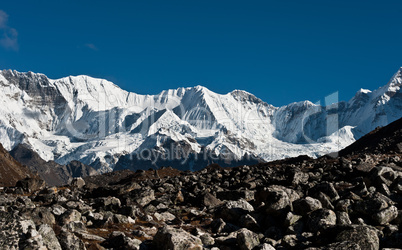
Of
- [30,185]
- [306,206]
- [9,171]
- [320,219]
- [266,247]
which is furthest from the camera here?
[9,171]

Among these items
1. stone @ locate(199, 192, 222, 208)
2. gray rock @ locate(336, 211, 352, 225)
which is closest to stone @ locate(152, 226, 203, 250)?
gray rock @ locate(336, 211, 352, 225)

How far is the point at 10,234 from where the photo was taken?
39.2 feet

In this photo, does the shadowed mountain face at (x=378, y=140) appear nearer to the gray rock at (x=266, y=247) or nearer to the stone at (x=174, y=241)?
the gray rock at (x=266, y=247)

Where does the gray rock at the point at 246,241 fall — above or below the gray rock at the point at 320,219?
below

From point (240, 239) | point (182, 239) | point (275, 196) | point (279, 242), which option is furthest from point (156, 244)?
point (275, 196)

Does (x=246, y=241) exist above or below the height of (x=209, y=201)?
below

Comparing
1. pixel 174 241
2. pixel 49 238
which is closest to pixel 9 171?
pixel 49 238

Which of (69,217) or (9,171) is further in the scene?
(9,171)

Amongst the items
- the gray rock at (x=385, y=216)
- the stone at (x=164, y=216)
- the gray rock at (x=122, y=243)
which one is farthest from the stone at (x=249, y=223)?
the gray rock at (x=122, y=243)

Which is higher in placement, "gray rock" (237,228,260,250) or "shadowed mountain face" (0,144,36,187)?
"shadowed mountain face" (0,144,36,187)

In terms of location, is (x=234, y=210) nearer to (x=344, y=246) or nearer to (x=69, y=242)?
(x=344, y=246)

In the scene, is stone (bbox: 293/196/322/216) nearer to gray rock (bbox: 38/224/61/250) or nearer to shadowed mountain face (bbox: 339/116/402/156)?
gray rock (bbox: 38/224/61/250)

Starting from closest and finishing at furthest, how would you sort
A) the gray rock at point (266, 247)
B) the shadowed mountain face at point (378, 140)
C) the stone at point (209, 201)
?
the gray rock at point (266, 247) < the stone at point (209, 201) < the shadowed mountain face at point (378, 140)

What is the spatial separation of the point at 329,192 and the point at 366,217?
2792 mm
